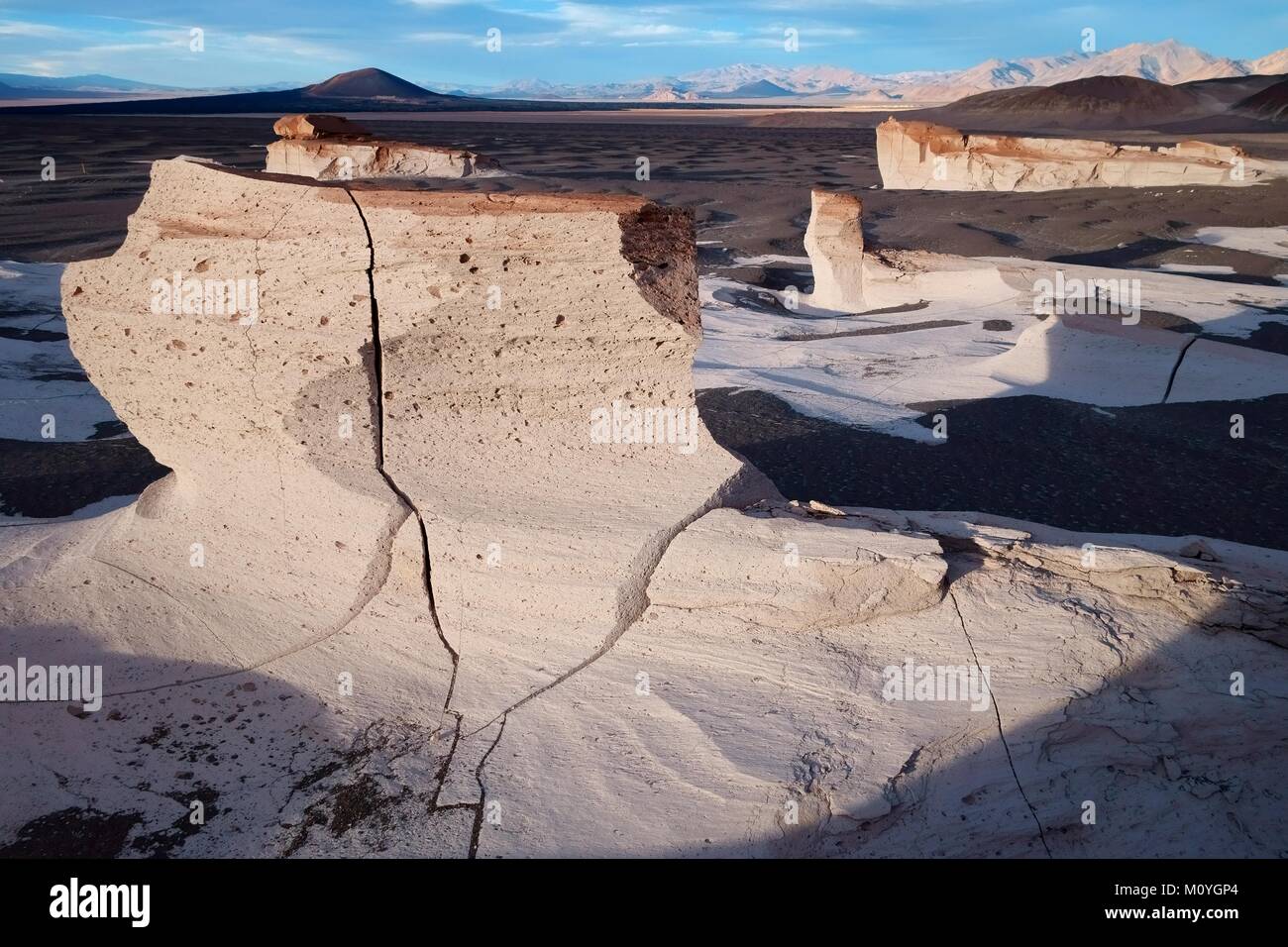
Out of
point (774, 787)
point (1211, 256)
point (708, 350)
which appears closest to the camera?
point (774, 787)

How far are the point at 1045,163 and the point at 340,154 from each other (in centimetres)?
1274

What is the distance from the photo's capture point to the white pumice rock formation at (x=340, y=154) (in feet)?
39.7

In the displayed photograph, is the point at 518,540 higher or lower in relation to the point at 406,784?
higher

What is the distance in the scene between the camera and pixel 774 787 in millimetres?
2496

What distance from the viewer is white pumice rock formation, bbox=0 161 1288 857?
8.23 feet

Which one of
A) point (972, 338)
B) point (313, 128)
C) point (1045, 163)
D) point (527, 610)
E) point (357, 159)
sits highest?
point (1045, 163)

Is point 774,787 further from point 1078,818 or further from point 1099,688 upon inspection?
point 1099,688

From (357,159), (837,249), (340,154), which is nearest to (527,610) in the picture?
(837,249)

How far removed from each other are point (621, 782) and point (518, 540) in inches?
34.6

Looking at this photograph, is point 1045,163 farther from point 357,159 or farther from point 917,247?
point 357,159

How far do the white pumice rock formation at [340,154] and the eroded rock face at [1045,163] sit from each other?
388 inches

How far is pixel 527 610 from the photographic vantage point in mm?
3080
